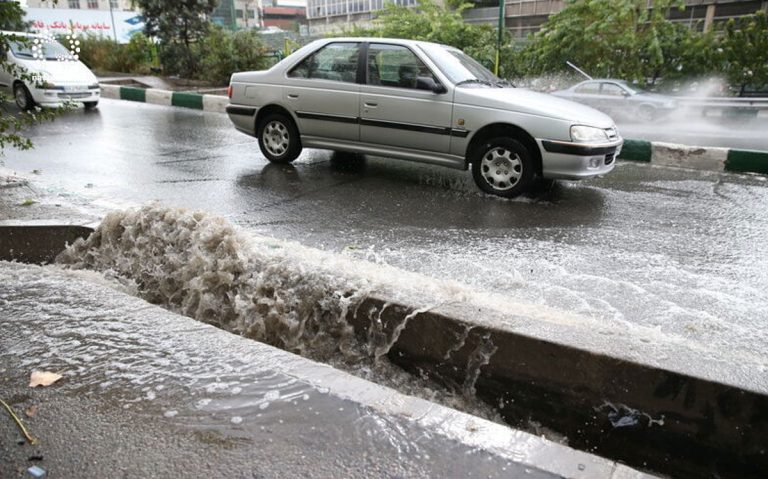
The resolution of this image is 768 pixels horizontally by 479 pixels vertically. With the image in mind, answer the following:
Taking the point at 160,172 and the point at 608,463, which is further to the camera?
the point at 160,172

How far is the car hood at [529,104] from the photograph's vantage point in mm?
5668

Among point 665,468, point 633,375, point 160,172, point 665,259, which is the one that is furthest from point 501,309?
point 160,172

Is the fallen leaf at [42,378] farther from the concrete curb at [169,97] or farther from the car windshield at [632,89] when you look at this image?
the car windshield at [632,89]

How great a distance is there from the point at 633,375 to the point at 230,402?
1646 millimetres

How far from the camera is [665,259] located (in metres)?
4.29

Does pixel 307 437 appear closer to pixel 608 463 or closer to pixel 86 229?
pixel 608 463

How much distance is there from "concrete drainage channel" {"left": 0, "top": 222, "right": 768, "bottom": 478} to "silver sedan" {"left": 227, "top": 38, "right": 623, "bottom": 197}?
11.0ft

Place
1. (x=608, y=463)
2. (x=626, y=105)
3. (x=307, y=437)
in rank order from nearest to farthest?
(x=608, y=463)
(x=307, y=437)
(x=626, y=105)

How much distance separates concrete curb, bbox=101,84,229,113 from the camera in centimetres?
1310

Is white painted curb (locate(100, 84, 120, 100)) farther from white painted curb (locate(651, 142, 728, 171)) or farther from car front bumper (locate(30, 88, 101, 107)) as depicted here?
white painted curb (locate(651, 142, 728, 171))

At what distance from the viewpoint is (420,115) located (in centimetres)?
618

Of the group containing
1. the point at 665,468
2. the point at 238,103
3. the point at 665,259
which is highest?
the point at 238,103

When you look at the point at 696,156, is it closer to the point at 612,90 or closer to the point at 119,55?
the point at 612,90

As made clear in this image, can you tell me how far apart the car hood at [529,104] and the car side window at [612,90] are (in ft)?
22.0
